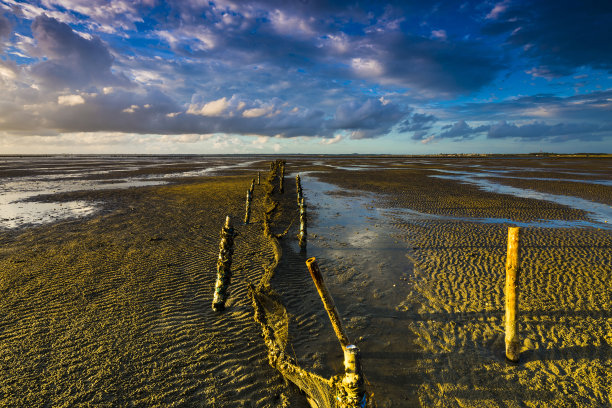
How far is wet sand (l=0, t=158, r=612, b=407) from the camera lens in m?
5.05

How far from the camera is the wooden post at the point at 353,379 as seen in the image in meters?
3.34

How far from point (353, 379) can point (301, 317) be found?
3.95 metres

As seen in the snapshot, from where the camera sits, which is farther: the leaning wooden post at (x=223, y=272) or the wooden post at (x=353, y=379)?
the leaning wooden post at (x=223, y=272)

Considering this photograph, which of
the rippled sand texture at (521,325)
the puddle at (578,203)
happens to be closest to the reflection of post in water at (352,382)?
the rippled sand texture at (521,325)

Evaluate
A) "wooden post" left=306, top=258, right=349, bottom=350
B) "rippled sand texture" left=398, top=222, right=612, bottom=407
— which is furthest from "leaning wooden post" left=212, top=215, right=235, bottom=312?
"rippled sand texture" left=398, top=222, right=612, bottom=407

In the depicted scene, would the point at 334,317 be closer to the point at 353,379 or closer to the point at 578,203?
the point at 353,379

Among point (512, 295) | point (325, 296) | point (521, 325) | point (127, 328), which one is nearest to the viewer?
point (325, 296)

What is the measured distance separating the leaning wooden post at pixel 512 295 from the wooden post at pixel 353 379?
3.82 metres

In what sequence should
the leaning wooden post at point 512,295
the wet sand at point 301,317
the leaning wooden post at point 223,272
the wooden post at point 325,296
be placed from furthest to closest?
the leaning wooden post at point 223,272
the leaning wooden post at point 512,295
the wet sand at point 301,317
the wooden post at point 325,296

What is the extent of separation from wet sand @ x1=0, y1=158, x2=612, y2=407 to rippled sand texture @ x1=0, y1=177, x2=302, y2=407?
0.11 feet

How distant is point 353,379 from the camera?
11.3ft

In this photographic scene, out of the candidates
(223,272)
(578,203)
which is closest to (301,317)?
(223,272)

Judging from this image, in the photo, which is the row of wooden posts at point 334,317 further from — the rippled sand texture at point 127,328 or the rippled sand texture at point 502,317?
the rippled sand texture at point 502,317

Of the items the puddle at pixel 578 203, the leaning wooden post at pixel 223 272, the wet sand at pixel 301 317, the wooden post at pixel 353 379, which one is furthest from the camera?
the puddle at pixel 578 203
